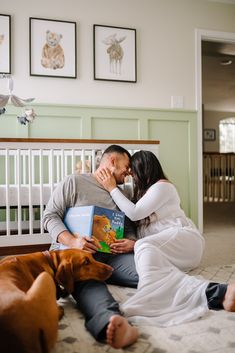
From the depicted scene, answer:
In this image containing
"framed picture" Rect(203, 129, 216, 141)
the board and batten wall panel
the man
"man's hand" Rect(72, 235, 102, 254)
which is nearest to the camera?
the man

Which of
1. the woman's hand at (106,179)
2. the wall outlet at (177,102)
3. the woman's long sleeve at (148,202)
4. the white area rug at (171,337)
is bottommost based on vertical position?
the white area rug at (171,337)

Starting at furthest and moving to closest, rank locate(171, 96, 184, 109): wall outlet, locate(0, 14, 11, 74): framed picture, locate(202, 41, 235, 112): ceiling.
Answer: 1. locate(202, 41, 235, 112): ceiling
2. locate(171, 96, 184, 109): wall outlet
3. locate(0, 14, 11, 74): framed picture

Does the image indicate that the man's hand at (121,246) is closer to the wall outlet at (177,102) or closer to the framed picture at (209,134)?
the wall outlet at (177,102)

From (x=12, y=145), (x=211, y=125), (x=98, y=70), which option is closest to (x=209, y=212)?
Result: (x=98, y=70)

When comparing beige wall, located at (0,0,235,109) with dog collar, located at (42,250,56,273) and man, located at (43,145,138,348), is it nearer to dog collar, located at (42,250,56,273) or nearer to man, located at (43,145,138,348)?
man, located at (43,145,138,348)

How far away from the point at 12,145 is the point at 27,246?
0.64 m

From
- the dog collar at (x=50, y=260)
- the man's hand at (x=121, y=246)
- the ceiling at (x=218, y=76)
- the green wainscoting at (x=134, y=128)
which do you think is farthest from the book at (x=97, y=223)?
the ceiling at (x=218, y=76)

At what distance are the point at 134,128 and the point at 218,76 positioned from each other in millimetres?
3867

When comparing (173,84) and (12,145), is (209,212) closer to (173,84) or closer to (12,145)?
(173,84)

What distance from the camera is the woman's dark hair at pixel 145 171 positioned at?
1882 millimetres

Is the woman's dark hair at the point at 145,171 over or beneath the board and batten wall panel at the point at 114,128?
beneath

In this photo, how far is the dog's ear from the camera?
1.30 metres

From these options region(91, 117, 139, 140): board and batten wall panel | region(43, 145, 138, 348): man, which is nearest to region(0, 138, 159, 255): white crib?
region(43, 145, 138, 348): man

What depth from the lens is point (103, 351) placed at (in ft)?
3.47
